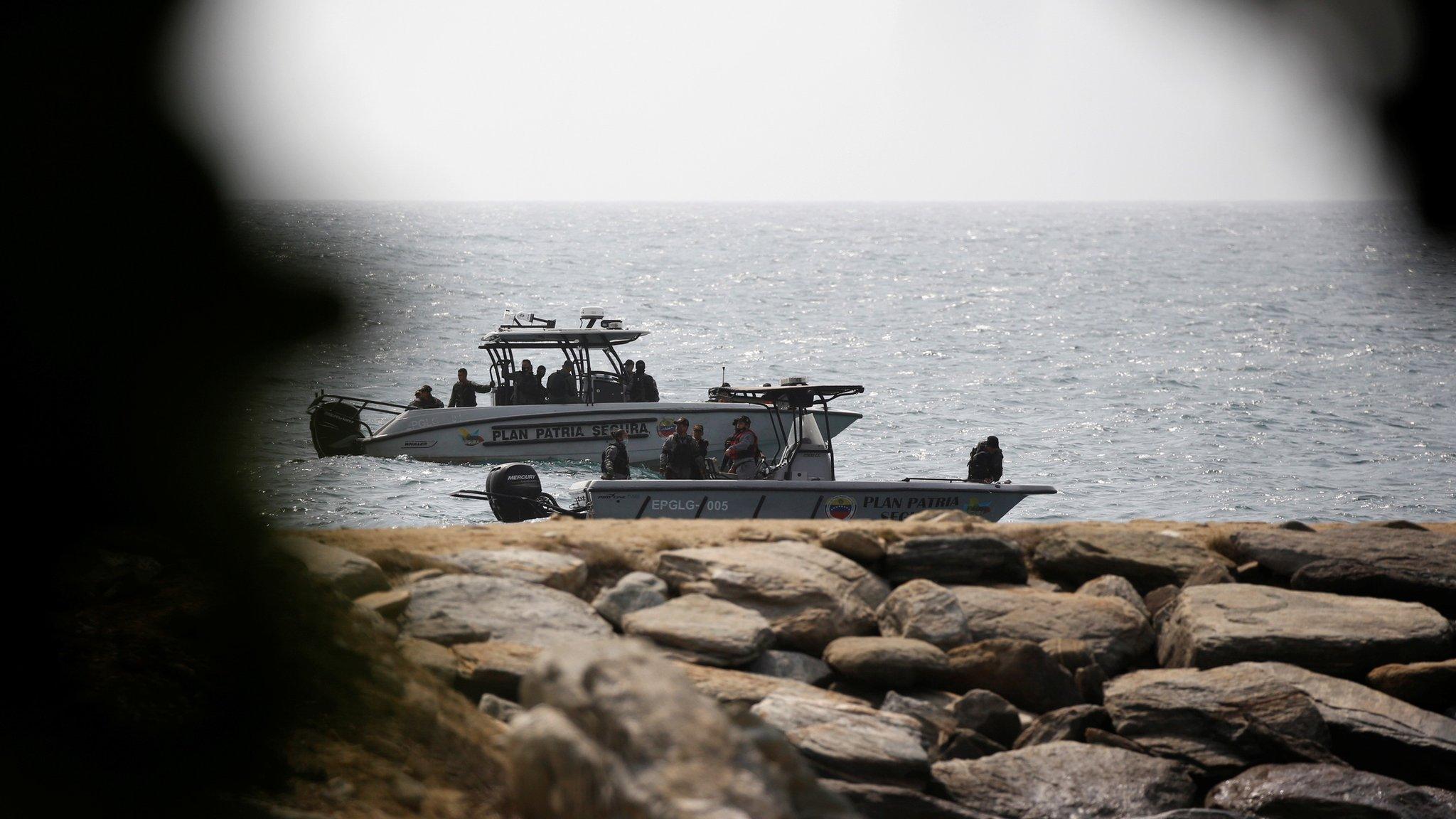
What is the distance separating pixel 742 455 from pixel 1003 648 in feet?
35.6

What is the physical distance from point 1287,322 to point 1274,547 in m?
49.8

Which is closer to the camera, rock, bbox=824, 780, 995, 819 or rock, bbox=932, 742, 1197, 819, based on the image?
rock, bbox=824, 780, 995, 819

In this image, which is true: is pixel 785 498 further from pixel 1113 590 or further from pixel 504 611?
pixel 504 611

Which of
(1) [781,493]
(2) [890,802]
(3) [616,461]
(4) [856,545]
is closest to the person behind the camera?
(2) [890,802]

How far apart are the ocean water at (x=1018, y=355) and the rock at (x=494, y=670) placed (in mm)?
844

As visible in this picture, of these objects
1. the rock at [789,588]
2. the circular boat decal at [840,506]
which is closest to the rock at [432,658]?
the rock at [789,588]

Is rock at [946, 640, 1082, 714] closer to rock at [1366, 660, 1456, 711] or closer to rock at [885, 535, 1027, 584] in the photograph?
rock at [885, 535, 1027, 584]

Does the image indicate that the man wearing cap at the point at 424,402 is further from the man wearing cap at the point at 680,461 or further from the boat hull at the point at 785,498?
the man wearing cap at the point at 680,461

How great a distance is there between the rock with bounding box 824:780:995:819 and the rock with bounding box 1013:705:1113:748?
0.80 meters

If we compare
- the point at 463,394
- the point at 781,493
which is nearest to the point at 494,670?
the point at 781,493

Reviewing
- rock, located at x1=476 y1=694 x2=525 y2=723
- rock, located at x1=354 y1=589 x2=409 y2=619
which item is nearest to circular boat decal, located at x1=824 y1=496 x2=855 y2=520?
rock, located at x1=354 y1=589 x2=409 y2=619

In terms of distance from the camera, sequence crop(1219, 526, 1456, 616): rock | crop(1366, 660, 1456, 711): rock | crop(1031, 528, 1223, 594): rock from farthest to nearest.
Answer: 1. crop(1031, 528, 1223, 594): rock
2. crop(1219, 526, 1456, 616): rock
3. crop(1366, 660, 1456, 711): rock

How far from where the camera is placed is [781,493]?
16391mm

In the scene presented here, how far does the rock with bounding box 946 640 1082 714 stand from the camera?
629 cm
